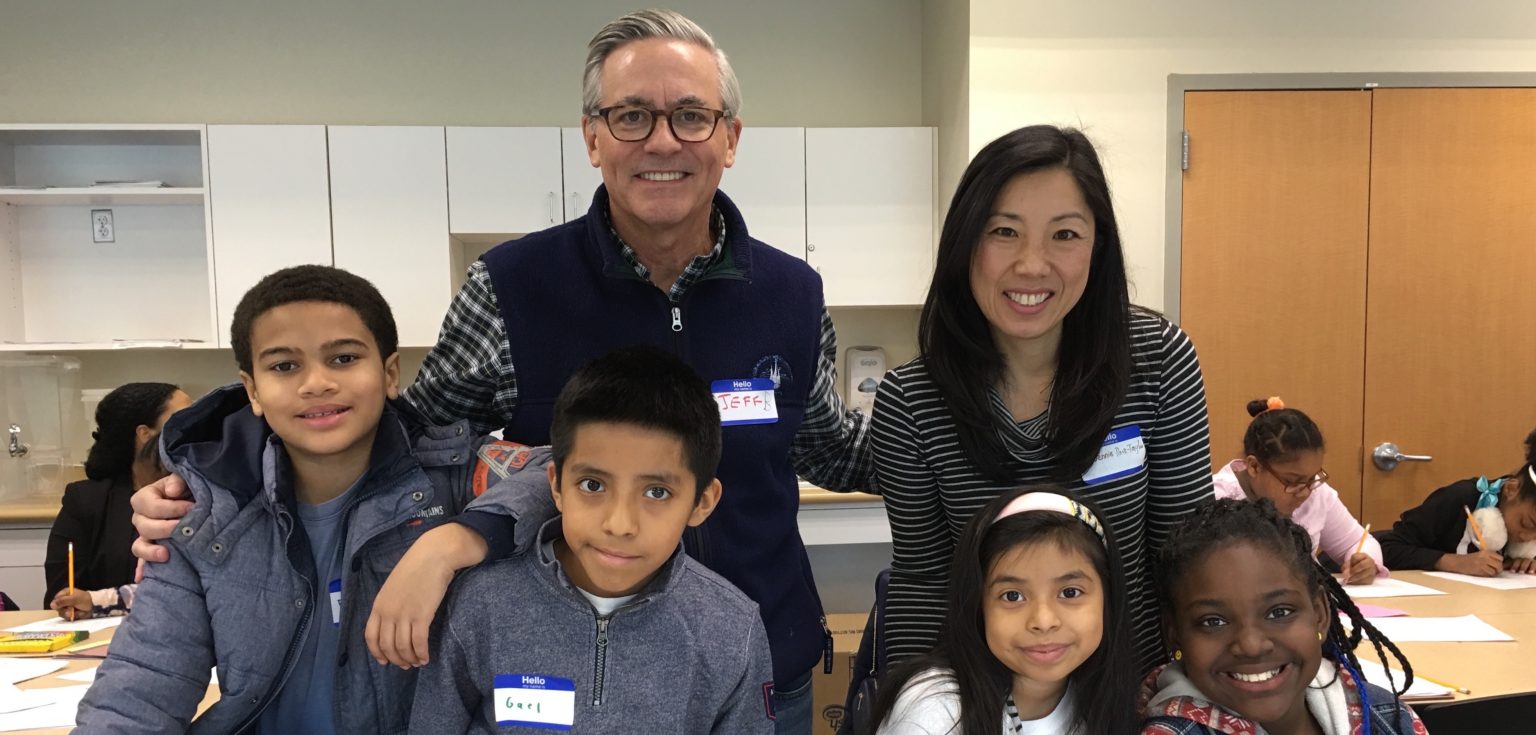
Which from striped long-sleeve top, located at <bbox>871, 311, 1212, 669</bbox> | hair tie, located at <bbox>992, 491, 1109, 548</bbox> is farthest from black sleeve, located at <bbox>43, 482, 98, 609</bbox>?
hair tie, located at <bbox>992, 491, 1109, 548</bbox>

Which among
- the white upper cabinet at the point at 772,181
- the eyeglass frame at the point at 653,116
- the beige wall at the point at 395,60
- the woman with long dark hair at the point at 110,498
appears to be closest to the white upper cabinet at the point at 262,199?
the beige wall at the point at 395,60

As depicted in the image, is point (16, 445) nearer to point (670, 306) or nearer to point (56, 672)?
point (56, 672)

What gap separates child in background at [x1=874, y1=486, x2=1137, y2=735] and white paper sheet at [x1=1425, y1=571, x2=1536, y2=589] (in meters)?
2.13

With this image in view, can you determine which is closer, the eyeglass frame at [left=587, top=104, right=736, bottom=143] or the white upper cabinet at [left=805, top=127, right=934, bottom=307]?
the eyeglass frame at [left=587, top=104, right=736, bottom=143]

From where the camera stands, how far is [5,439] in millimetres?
3891

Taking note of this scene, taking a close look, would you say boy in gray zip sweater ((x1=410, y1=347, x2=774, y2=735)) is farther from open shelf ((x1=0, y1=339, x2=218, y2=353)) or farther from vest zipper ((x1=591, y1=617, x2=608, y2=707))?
Answer: open shelf ((x1=0, y1=339, x2=218, y2=353))

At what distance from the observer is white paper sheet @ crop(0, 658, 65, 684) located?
1.99 metres

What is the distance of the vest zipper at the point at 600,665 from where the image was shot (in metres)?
1.24

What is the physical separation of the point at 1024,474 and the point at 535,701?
82 centimetres

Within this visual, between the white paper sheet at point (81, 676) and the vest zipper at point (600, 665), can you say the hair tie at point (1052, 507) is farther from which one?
the white paper sheet at point (81, 676)

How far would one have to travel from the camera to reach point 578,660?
1.25 meters

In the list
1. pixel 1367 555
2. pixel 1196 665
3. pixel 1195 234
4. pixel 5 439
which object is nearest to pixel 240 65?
pixel 5 439

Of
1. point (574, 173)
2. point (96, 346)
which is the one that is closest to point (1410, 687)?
point (574, 173)

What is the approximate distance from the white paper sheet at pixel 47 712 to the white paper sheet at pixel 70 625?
441mm
